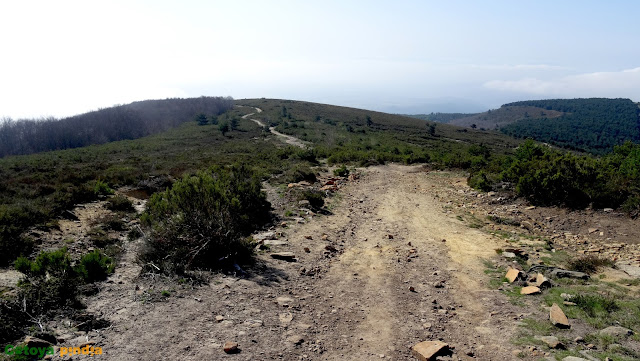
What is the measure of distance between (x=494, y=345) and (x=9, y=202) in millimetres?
15246

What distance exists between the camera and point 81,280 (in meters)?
5.73

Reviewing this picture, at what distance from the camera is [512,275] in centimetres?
667

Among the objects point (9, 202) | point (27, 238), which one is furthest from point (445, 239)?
point (9, 202)

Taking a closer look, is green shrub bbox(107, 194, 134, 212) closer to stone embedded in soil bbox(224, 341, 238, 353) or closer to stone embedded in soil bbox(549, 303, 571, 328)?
stone embedded in soil bbox(224, 341, 238, 353)

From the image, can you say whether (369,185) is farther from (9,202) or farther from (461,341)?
(9,202)

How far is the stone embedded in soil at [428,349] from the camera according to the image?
4.25 m

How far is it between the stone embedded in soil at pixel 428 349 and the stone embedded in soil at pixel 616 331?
219 centimetres

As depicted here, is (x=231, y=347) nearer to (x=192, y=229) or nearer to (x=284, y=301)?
(x=284, y=301)

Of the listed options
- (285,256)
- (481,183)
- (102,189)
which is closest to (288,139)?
(102,189)

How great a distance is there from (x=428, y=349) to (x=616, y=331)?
2620 millimetres

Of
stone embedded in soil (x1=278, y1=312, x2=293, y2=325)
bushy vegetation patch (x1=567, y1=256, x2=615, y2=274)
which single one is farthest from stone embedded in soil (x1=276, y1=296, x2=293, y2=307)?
bushy vegetation patch (x1=567, y1=256, x2=615, y2=274)

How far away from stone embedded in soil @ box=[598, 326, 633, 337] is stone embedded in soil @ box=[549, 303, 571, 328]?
0.39m

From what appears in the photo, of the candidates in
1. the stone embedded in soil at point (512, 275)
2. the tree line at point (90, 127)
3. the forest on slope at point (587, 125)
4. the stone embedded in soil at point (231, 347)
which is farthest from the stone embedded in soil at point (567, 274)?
the forest on slope at point (587, 125)

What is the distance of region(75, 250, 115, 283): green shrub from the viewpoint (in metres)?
5.92
